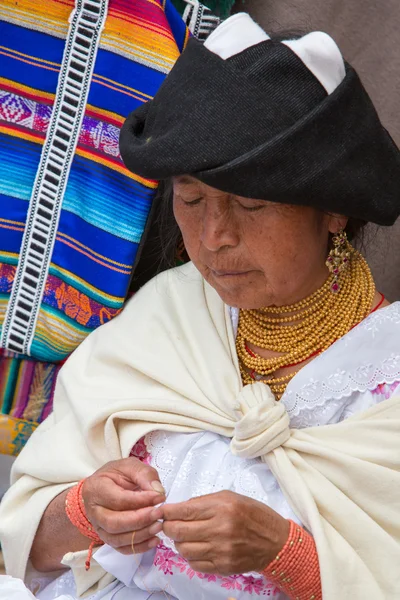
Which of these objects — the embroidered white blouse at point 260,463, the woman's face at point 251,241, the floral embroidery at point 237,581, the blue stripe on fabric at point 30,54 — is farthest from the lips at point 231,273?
the blue stripe on fabric at point 30,54

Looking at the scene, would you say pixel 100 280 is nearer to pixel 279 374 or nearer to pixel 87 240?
pixel 87 240

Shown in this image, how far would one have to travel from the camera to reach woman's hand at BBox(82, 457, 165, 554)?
1.67m

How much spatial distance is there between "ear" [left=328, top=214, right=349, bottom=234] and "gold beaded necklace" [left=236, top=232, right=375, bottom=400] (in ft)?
0.11

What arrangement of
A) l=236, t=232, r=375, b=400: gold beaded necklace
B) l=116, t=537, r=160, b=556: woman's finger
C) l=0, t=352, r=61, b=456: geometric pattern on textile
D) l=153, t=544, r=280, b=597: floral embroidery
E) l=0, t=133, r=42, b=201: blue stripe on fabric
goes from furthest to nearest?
l=0, t=352, r=61, b=456: geometric pattern on textile, l=0, t=133, r=42, b=201: blue stripe on fabric, l=236, t=232, r=375, b=400: gold beaded necklace, l=153, t=544, r=280, b=597: floral embroidery, l=116, t=537, r=160, b=556: woman's finger

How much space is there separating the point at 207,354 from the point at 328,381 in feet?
1.00

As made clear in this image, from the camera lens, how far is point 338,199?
1.65 metres

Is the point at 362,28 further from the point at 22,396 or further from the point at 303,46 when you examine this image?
the point at 22,396

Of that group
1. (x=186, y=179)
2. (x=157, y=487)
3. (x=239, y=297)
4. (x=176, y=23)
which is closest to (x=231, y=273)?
(x=239, y=297)

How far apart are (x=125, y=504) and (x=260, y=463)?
1.10 feet

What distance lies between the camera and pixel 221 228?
1.75 m

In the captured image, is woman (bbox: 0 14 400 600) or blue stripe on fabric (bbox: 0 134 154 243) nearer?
woman (bbox: 0 14 400 600)

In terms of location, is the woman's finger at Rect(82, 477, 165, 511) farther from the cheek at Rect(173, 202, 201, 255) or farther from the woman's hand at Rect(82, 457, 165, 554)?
the cheek at Rect(173, 202, 201, 255)

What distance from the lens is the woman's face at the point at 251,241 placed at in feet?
5.70

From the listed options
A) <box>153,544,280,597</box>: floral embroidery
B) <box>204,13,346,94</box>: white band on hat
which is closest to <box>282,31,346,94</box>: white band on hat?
<box>204,13,346,94</box>: white band on hat
